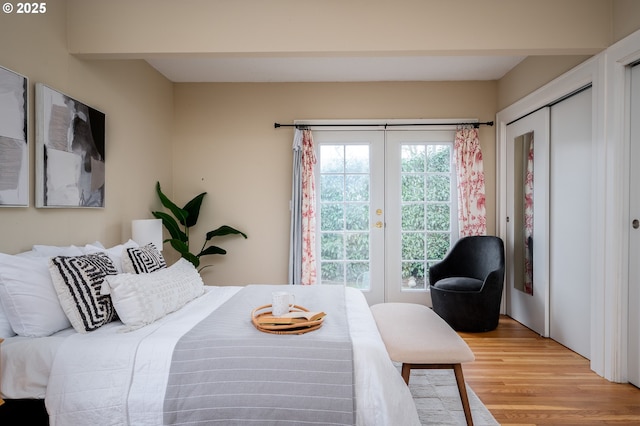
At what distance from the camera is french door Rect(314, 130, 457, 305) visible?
13.7 ft

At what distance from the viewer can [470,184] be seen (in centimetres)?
405

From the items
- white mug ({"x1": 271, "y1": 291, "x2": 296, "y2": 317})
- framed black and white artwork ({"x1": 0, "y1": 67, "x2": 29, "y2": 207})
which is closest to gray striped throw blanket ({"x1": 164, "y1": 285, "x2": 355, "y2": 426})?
white mug ({"x1": 271, "y1": 291, "x2": 296, "y2": 317})

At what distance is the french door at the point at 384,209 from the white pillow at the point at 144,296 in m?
2.26

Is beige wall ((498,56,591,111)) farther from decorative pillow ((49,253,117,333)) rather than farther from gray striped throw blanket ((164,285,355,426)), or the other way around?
decorative pillow ((49,253,117,333))

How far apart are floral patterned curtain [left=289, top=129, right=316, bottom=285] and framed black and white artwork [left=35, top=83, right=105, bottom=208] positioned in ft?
6.12

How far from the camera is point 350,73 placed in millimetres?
3887

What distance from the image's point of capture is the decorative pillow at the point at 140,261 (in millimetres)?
2178

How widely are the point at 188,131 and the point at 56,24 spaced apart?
71.3 inches

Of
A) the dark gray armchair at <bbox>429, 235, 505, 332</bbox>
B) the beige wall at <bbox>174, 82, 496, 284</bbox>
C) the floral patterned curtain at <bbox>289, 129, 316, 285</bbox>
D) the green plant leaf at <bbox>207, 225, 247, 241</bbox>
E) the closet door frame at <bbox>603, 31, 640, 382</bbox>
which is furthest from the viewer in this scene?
the beige wall at <bbox>174, 82, 496, 284</bbox>

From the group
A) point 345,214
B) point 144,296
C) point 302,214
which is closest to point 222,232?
point 302,214

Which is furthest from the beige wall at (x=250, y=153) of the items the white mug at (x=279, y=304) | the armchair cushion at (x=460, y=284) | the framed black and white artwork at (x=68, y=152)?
the white mug at (x=279, y=304)

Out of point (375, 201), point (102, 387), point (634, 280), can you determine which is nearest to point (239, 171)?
point (375, 201)

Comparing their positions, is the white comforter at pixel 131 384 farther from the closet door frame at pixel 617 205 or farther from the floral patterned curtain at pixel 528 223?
the floral patterned curtain at pixel 528 223

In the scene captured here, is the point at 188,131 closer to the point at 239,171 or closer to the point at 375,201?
the point at 239,171
